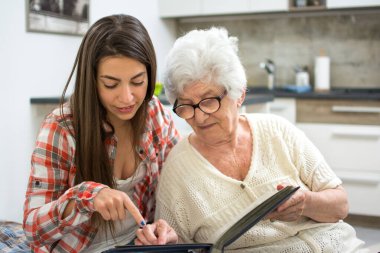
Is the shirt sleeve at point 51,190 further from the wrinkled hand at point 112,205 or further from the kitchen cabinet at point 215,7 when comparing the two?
the kitchen cabinet at point 215,7

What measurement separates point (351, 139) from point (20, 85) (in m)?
2.32

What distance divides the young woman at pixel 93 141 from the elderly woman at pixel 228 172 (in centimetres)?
11

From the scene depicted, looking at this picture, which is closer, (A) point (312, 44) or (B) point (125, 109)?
(B) point (125, 109)

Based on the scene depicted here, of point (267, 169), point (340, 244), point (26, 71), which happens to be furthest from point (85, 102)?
point (26, 71)

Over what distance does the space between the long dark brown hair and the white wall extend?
5.23 feet

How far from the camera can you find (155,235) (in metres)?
1.23

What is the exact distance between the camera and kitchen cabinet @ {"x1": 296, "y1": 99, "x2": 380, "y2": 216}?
366cm

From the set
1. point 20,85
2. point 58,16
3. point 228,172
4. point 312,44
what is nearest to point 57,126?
point 228,172

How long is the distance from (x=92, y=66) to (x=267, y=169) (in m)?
0.58

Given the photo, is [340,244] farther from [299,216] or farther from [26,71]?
[26,71]

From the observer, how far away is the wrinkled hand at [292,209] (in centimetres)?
129

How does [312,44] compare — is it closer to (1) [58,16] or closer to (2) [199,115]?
(1) [58,16]

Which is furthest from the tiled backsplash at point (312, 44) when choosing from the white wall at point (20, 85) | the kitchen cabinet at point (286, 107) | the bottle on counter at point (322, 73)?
the white wall at point (20, 85)

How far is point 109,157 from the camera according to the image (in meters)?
1.47
